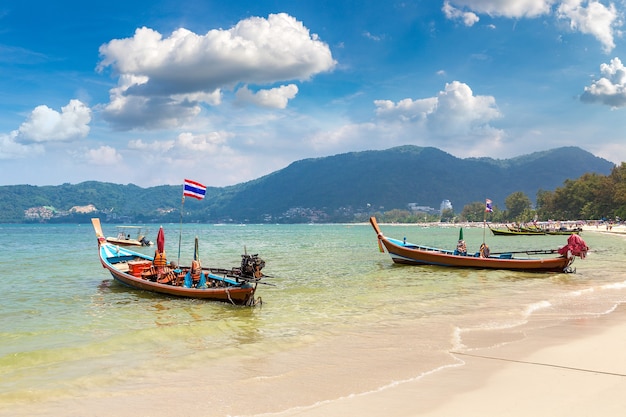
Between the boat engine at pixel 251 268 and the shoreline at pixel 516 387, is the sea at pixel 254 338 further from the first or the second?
the boat engine at pixel 251 268

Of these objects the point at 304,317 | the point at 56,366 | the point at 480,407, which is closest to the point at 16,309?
the point at 56,366

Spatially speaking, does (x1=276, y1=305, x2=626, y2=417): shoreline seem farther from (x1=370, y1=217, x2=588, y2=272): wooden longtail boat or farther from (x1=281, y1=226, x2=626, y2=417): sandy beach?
(x1=370, y1=217, x2=588, y2=272): wooden longtail boat

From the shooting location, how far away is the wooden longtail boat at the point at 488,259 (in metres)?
27.8

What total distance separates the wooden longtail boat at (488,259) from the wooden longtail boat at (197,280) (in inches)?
670

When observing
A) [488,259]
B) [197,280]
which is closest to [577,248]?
[488,259]

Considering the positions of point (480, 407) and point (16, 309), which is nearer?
point (480, 407)

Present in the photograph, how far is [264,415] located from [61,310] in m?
14.8

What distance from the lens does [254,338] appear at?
12734mm

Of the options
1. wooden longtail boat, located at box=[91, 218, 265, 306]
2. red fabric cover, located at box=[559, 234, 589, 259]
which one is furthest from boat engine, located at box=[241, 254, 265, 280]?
red fabric cover, located at box=[559, 234, 589, 259]

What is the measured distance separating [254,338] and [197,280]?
25.4 feet

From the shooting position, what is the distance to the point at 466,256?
31.3 m

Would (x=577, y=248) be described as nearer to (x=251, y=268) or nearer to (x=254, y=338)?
(x=251, y=268)

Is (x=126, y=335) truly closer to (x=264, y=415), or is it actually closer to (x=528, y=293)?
(x=264, y=415)

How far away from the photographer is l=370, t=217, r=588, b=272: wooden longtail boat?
27.8 m
